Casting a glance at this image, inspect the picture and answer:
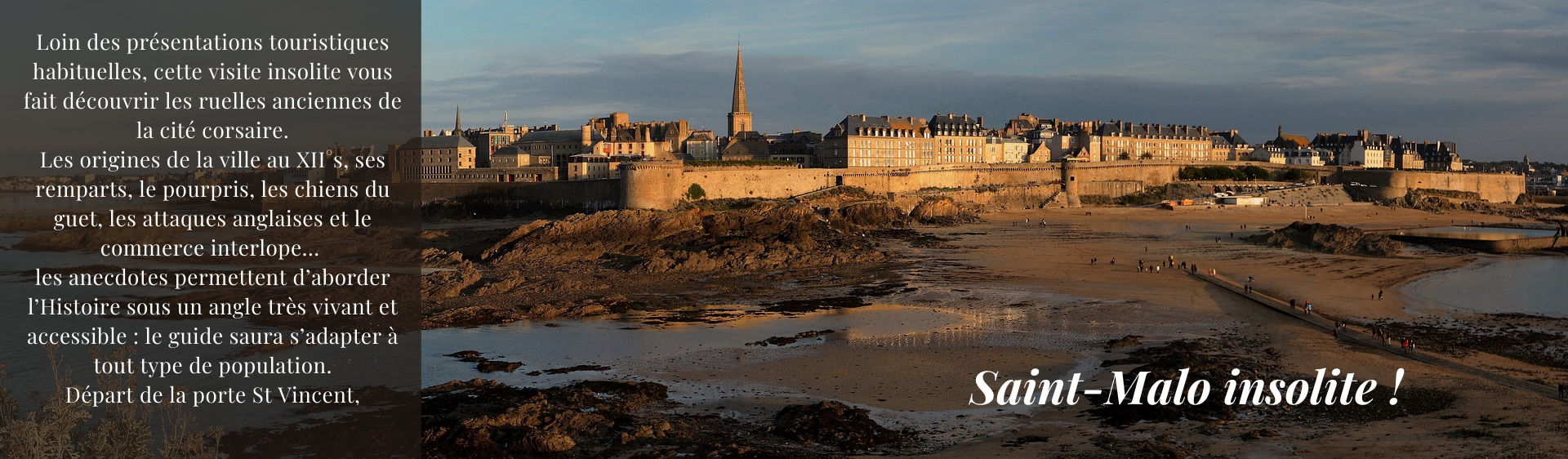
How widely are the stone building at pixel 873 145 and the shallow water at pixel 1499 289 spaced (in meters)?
31.0

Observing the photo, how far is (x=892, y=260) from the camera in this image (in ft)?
106

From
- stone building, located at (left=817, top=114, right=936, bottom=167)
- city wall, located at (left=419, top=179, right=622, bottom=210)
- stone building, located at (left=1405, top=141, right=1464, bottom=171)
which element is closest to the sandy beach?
city wall, located at (left=419, top=179, right=622, bottom=210)

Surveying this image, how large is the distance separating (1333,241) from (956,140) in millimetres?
32931

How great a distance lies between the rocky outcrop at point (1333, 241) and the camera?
1352 inches

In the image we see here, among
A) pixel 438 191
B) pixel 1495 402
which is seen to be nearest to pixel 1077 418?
pixel 1495 402

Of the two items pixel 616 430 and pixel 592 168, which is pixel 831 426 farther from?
pixel 592 168

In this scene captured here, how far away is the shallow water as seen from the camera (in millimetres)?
23453

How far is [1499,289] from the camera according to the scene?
26.4 m

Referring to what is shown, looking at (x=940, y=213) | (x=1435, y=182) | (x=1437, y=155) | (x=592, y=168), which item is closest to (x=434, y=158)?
(x=592, y=168)

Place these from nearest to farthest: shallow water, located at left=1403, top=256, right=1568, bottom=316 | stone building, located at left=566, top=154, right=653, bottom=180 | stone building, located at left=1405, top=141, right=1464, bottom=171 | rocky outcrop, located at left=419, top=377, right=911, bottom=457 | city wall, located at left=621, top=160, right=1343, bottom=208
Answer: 1. rocky outcrop, located at left=419, top=377, right=911, bottom=457
2. shallow water, located at left=1403, top=256, right=1568, bottom=316
3. city wall, located at left=621, top=160, right=1343, bottom=208
4. stone building, located at left=566, top=154, right=653, bottom=180
5. stone building, located at left=1405, top=141, right=1464, bottom=171

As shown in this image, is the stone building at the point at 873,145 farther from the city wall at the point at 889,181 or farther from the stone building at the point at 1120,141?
the stone building at the point at 1120,141

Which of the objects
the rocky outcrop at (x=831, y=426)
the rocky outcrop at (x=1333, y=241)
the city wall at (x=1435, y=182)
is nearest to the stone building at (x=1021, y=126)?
the city wall at (x=1435, y=182)

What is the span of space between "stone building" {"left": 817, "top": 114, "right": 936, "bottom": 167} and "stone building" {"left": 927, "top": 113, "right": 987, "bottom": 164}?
1694 mm

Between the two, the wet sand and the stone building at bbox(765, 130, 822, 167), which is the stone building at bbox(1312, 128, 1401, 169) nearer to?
the wet sand
